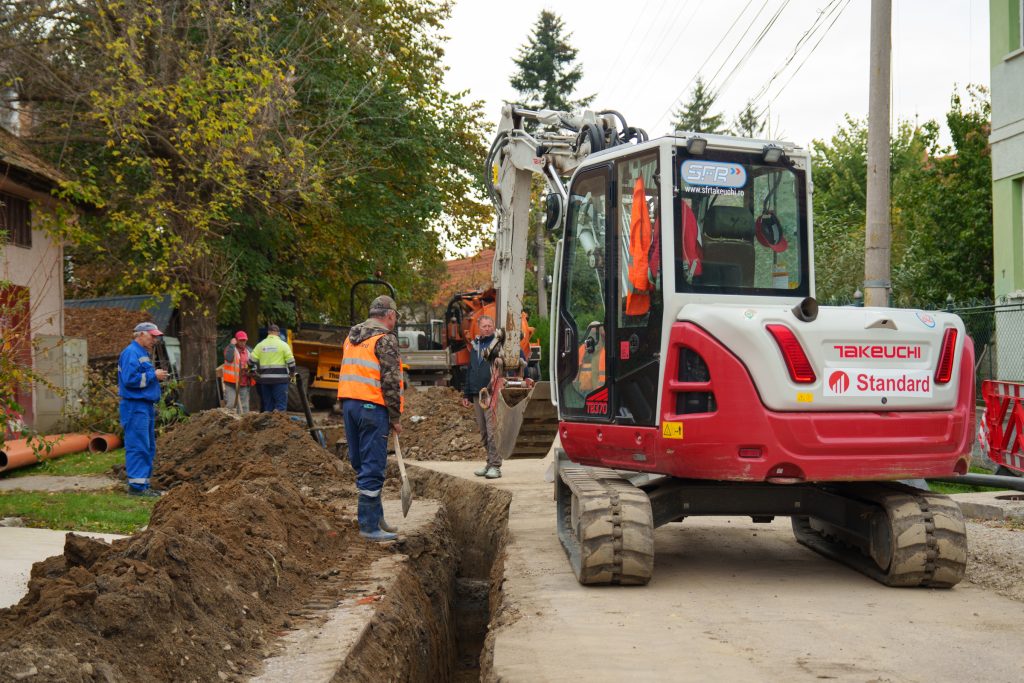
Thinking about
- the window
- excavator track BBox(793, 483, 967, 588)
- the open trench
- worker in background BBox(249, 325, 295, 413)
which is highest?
the window

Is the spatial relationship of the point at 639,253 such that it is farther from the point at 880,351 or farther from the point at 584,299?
the point at 880,351

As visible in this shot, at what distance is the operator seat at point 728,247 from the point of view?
712cm

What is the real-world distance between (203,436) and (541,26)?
127ft

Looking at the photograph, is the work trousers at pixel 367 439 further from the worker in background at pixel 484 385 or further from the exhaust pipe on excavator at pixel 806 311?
the exhaust pipe on excavator at pixel 806 311

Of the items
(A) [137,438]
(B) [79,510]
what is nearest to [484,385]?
(A) [137,438]

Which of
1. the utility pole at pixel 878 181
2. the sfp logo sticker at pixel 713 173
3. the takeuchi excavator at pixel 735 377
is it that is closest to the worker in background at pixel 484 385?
the takeuchi excavator at pixel 735 377

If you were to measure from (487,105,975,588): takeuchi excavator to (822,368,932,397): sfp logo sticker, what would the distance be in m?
0.01

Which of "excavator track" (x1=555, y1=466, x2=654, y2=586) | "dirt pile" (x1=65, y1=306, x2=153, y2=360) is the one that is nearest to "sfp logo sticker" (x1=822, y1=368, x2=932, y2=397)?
"excavator track" (x1=555, y1=466, x2=654, y2=586)

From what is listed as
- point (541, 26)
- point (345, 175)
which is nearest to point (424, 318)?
point (541, 26)


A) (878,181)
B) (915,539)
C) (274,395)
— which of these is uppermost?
(878,181)

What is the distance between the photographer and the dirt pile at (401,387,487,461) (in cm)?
1633

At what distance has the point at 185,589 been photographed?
5426 millimetres

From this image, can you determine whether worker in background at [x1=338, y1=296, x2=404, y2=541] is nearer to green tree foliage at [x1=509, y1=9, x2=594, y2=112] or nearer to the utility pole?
the utility pole

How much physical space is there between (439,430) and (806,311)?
1139cm
